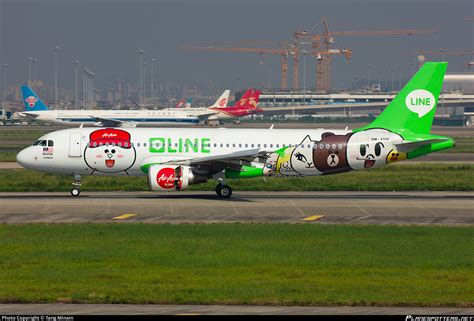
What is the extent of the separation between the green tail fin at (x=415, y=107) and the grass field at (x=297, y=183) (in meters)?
5.35

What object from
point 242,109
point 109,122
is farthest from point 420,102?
point 242,109

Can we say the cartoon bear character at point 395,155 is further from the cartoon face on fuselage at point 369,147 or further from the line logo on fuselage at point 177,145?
the line logo on fuselage at point 177,145

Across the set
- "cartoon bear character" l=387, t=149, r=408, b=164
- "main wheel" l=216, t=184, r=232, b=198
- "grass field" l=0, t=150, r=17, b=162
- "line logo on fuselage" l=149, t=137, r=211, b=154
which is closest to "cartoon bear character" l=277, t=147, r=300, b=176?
"main wheel" l=216, t=184, r=232, b=198

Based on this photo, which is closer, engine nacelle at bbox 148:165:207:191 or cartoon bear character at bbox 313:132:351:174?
engine nacelle at bbox 148:165:207:191

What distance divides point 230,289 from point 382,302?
405cm

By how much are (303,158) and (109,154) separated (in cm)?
1011

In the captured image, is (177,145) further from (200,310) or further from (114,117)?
(114,117)

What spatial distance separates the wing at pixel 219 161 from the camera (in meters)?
45.3

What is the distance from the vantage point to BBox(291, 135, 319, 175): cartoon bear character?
47812mm

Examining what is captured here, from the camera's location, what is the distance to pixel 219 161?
4547cm

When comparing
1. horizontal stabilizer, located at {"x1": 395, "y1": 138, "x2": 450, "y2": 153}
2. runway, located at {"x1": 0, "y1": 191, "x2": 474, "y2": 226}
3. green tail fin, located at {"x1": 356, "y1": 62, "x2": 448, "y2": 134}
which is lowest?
runway, located at {"x1": 0, "y1": 191, "x2": 474, "y2": 226}

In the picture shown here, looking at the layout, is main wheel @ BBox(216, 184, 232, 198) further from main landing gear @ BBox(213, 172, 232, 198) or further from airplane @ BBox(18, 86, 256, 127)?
airplane @ BBox(18, 86, 256, 127)

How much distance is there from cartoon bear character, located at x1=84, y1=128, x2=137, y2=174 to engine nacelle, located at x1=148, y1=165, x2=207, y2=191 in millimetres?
1944

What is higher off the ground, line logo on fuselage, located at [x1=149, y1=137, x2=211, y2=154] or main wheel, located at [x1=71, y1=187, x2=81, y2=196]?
line logo on fuselage, located at [x1=149, y1=137, x2=211, y2=154]
